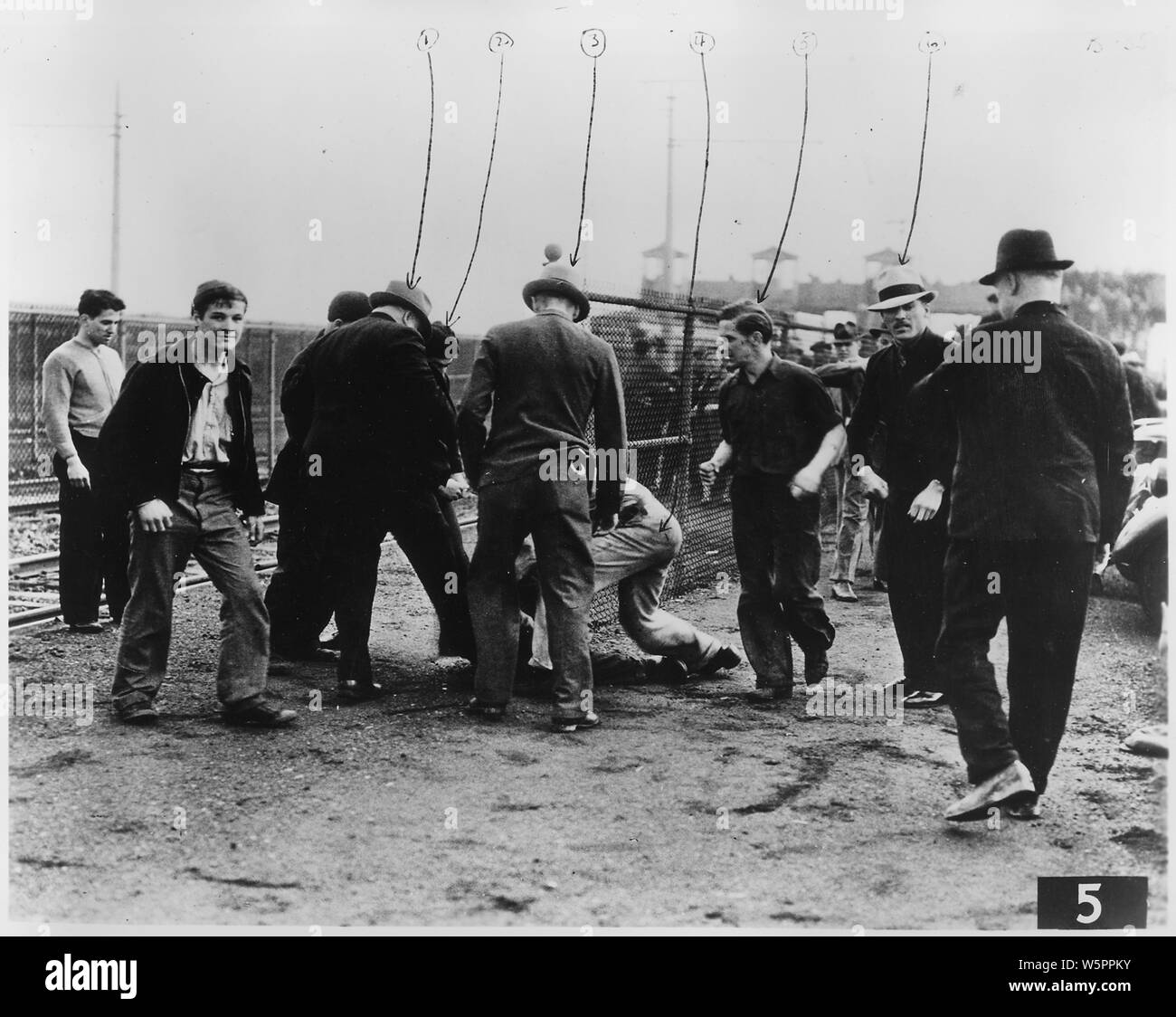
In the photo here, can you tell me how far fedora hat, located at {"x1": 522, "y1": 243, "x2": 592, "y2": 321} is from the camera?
18.2 feet

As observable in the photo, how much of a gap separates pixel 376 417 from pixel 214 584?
3.32 feet

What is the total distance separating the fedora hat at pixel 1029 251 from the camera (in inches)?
182

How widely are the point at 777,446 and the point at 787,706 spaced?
1.18 m

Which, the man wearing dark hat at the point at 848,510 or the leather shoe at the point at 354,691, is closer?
the leather shoe at the point at 354,691

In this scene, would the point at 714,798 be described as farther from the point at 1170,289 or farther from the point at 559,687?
the point at 1170,289

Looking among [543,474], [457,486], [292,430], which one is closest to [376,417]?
[457,486]

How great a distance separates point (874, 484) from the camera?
18.7 ft

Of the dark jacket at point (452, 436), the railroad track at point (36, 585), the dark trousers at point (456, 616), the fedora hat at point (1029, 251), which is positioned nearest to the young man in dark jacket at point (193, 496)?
the dark jacket at point (452, 436)

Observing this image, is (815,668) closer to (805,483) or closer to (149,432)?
(805,483)

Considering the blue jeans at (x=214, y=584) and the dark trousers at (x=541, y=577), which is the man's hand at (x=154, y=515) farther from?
the dark trousers at (x=541, y=577)

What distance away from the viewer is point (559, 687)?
5.49 m

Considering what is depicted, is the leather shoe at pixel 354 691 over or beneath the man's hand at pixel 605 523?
beneath

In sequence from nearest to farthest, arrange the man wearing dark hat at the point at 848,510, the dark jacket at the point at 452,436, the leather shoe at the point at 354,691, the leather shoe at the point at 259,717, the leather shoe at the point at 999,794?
the leather shoe at the point at 999,794 → the leather shoe at the point at 259,717 → the dark jacket at the point at 452,436 → the leather shoe at the point at 354,691 → the man wearing dark hat at the point at 848,510

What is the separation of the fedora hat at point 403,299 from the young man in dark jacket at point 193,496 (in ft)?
2.33
